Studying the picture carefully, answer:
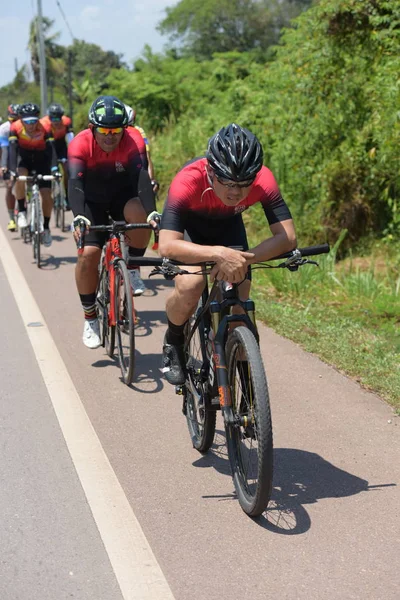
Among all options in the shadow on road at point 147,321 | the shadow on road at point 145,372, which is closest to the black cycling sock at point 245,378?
the shadow on road at point 145,372

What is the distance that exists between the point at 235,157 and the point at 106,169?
10.9 ft

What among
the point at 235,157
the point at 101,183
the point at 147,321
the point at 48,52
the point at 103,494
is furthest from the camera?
the point at 48,52

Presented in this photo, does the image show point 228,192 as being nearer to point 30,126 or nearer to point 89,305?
point 89,305

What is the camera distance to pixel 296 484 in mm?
4691

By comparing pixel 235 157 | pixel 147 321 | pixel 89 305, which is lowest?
pixel 147 321

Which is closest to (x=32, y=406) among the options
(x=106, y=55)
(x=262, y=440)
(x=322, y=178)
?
(x=262, y=440)

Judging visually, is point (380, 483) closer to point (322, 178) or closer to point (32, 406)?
point (32, 406)

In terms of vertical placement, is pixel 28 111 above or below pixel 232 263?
above

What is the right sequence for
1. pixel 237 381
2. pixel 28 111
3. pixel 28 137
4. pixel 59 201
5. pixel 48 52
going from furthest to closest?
pixel 48 52
pixel 59 201
pixel 28 137
pixel 28 111
pixel 237 381

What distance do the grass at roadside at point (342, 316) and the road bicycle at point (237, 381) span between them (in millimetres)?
1707

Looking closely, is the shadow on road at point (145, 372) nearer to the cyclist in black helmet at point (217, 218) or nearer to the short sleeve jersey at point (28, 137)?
the cyclist in black helmet at point (217, 218)

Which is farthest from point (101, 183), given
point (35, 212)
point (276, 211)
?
point (35, 212)

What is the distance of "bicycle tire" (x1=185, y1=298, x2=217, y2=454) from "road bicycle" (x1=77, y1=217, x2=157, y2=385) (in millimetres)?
1354

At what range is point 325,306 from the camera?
9102mm
